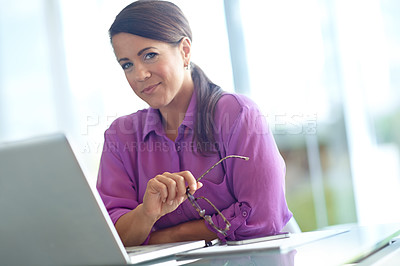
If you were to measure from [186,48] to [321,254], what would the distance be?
100cm

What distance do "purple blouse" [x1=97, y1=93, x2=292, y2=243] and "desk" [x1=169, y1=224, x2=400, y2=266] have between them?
38 centimetres

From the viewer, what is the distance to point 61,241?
0.78 m

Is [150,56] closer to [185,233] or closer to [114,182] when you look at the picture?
[114,182]

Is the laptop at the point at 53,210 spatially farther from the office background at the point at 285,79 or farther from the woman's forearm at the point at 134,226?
the office background at the point at 285,79

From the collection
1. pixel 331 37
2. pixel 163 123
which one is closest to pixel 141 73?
pixel 163 123

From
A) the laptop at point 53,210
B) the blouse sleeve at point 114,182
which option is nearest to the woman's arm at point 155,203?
the blouse sleeve at point 114,182

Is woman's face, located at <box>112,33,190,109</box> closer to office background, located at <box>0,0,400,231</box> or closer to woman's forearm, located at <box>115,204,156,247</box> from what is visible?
woman's forearm, located at <box>115,204,156,247</box>

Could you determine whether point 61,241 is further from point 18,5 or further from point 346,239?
point 18,5

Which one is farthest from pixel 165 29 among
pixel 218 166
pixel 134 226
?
pixel 134 226

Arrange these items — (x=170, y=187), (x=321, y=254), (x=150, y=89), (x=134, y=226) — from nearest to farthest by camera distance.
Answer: (x=321, y=254) < (x=170, y=187) < (x=134, y=226) < (x=150, y=89)

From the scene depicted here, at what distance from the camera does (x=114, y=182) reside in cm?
150

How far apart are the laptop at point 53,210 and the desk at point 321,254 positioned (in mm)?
112

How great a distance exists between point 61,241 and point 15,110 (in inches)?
99.6

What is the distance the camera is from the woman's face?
1521 millimetres
